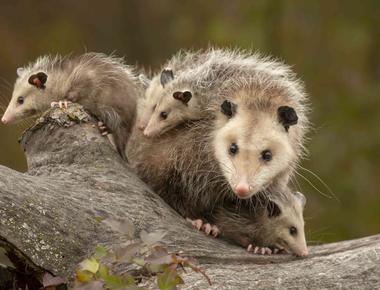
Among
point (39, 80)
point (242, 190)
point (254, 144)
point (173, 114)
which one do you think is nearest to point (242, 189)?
point (242, 190)

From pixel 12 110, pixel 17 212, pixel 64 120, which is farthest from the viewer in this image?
pixel 12 110

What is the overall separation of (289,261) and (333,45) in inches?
206

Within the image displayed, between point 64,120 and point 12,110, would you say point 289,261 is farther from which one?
point 12,110

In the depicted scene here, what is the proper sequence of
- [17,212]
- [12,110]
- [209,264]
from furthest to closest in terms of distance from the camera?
[12,110], [209,264], [17,212]

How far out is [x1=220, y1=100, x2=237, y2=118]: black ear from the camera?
156 inches

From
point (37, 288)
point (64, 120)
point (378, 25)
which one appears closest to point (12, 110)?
point (64, 120)

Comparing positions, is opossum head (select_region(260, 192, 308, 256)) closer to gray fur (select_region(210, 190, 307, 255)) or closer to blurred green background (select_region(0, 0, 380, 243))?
gray fur (select_region(210, 190, 307, 255))

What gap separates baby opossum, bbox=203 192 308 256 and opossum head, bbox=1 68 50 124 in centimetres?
97

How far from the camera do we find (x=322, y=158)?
8.35m

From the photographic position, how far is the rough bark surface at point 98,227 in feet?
10.5

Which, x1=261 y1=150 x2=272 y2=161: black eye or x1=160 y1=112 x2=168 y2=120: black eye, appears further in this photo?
x1=160 y1=112 x2=168 y2=120: black eye

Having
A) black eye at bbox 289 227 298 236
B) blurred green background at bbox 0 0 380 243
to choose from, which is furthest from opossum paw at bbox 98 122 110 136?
blurred green background at bbox 0 0 380 243

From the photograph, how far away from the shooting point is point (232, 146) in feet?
12.7

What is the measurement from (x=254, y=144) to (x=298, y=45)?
481 centimetres
